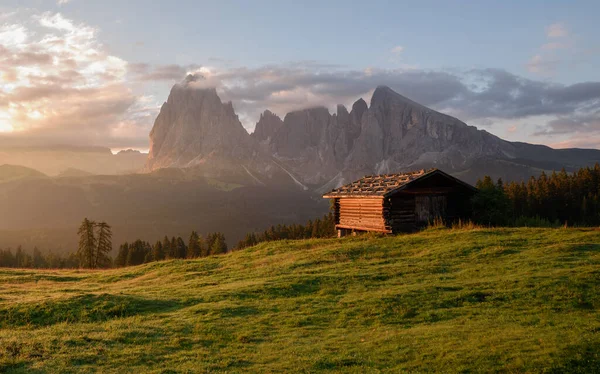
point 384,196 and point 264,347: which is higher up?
point 384,196

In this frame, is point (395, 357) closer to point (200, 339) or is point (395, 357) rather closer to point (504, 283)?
point (200, 339)

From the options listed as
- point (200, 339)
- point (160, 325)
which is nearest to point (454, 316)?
point (200, 339)

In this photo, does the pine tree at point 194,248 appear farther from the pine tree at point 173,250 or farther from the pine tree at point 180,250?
the pine tree at point 173,250

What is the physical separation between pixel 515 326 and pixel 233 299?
10.6 m

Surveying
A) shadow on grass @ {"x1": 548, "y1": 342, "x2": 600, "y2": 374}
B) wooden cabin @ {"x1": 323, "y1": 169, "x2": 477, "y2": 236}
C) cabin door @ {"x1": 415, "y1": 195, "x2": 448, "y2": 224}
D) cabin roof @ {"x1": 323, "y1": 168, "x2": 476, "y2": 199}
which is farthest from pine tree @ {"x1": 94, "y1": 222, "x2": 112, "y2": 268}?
shadow on grass @ {"x1": 548, "y1": 342, "x2": 600, "y2": 374}

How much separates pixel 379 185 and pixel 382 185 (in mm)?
494

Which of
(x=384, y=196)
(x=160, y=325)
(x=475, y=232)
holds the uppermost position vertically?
(x=384, y=196)

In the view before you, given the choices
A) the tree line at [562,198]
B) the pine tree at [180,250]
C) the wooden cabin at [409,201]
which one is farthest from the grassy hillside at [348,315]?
the pine tree at [180,250]

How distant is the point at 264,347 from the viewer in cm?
1204

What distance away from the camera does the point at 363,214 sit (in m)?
36.1

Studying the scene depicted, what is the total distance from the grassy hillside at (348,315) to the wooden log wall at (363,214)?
25.7 feet

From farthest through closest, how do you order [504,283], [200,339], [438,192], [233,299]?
[438,192]
[233,299]
[504,283]
[200,339]

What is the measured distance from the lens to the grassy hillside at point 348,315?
1060 centimetres

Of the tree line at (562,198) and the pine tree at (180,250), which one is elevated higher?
the tree line at (562,198)
